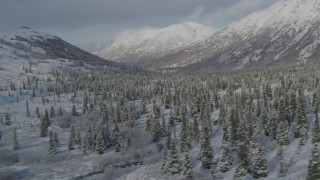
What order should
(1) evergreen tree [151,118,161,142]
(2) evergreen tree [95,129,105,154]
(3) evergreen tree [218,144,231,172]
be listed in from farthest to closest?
(1) evergreen tree [151,118,161,142] < (2) evergreen tree [95,129,105,154] < (3) evergreen tree [218,144,231,172]

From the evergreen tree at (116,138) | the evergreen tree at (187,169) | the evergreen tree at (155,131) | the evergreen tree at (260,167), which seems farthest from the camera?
the evergreen tree at (155,131)

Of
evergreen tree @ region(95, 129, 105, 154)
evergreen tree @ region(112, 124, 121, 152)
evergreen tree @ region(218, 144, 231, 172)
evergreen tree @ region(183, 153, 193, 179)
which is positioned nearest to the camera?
evergreen tree @ region(183, 153, 193, 179)

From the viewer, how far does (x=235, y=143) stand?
14850cm

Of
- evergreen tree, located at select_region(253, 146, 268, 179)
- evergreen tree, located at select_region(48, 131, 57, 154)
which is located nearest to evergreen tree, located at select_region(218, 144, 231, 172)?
evergreen tree, located at select_region(253, 146, 268, 179)

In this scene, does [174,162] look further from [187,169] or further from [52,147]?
[52,147]

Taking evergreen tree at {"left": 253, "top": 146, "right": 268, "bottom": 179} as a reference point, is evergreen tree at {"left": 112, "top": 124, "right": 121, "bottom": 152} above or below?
above

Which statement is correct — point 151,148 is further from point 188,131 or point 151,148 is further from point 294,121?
point 294,121

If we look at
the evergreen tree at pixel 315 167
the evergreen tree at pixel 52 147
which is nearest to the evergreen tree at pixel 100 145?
the evergreen tree at pixel 52 147

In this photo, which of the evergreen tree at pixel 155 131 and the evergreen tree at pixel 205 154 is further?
the evergreen tree at pixel 155 131

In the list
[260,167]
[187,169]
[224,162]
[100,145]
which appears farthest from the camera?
[100,145]

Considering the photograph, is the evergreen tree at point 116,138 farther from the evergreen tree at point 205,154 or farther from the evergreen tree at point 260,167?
the evergreen tree at point 260,167

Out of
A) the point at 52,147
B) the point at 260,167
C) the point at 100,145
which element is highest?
the point at 100,145

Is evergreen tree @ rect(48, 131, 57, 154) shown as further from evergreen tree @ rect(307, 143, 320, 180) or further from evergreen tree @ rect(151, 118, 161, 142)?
evergreen tree @ rect(307, 143, 320, 180)

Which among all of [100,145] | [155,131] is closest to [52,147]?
[100,145]
